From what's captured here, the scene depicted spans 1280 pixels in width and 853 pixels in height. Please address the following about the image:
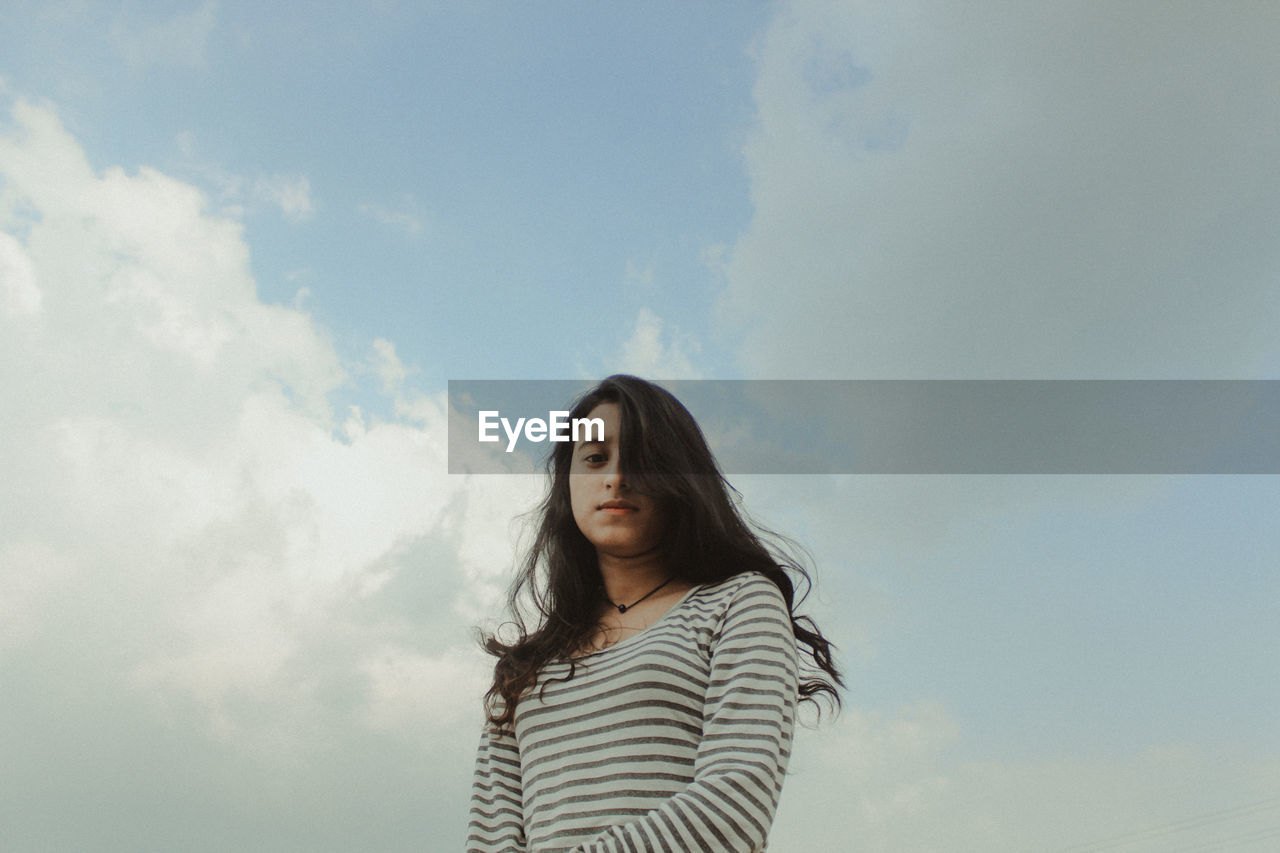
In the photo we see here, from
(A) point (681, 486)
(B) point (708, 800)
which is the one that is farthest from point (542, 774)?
(A) point (681, 486)

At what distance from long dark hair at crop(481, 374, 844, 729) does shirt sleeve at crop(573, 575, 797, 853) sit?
33 cm

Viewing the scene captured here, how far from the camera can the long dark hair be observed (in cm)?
330

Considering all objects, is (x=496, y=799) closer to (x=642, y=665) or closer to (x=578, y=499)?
(x=642, y=665)

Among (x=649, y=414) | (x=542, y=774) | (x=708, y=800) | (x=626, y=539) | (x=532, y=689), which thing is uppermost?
(x=649, y=414)

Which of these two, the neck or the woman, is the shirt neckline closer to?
the woman

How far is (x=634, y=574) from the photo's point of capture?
3486mm

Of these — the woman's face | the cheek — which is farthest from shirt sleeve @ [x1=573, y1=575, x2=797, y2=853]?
the cheek

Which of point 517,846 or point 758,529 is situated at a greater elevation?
point 758,529

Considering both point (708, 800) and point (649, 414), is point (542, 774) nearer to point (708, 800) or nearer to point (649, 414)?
point (708, 800)

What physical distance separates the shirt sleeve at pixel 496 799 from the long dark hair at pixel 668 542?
10 cm

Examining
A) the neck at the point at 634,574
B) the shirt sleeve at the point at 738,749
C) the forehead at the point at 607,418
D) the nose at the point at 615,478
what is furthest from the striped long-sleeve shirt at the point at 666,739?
the forehead at the point at 607,418

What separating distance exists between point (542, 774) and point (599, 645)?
17.3 inches

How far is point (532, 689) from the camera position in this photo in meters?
3.24

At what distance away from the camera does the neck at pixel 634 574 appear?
11.4 feet
